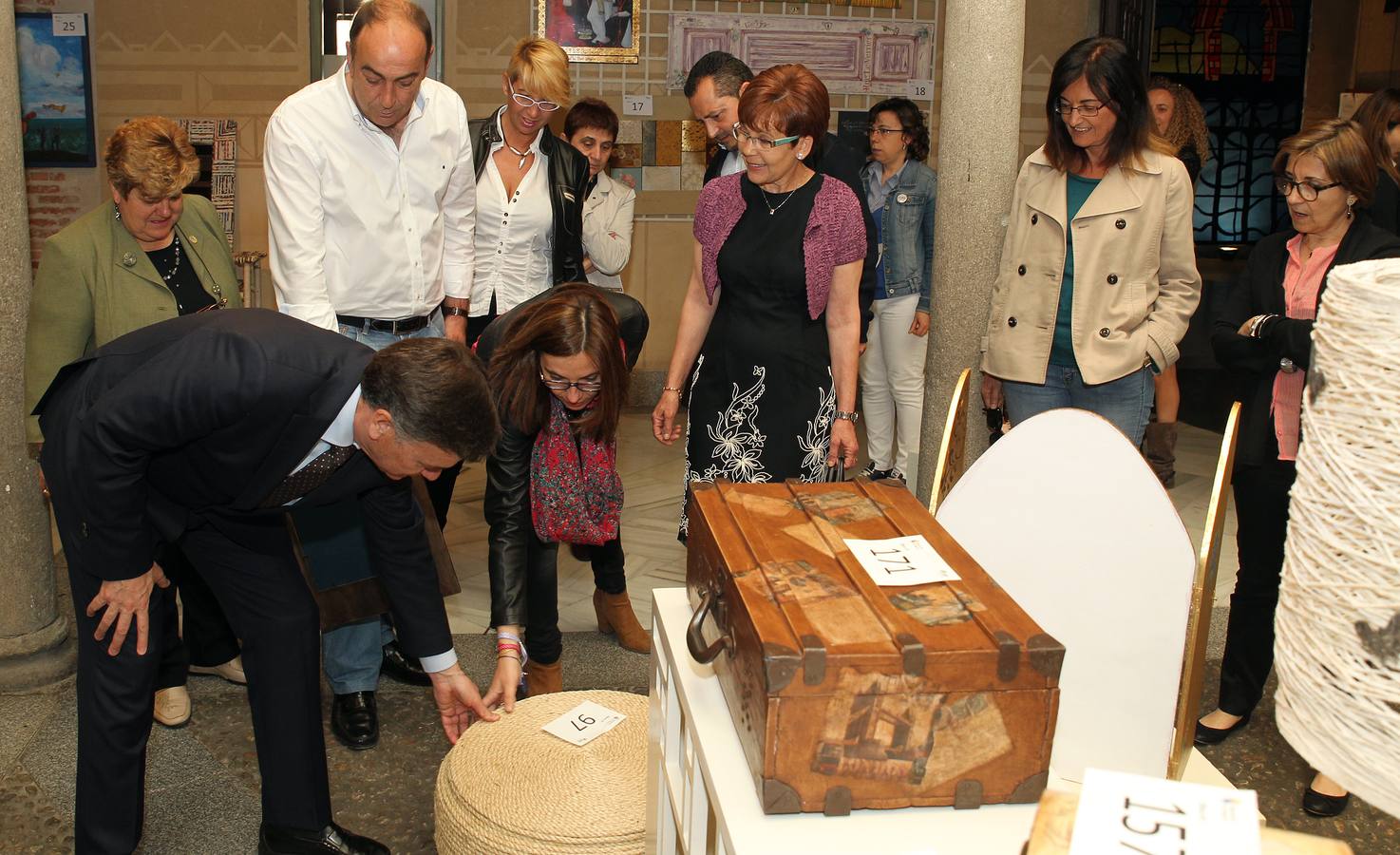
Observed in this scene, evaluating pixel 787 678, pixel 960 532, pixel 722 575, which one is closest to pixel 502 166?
pixel 960 532

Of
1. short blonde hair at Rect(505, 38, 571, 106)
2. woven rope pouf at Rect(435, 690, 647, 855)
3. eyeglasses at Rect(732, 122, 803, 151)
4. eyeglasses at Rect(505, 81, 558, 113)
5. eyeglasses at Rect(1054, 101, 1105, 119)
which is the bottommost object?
woven rope pouf at Rect(435, 690, 647, 855)

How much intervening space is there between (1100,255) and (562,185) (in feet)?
5.89

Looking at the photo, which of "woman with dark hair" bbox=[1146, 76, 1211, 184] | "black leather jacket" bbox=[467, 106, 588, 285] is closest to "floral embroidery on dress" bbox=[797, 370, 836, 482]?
"black leather jacket" bbox=[467, 106, 588, 285]

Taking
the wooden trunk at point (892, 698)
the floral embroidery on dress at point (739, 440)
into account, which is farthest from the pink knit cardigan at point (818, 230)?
the wooden trunk at point (892, 698)

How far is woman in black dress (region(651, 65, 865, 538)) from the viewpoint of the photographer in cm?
340

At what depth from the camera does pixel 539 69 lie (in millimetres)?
4043

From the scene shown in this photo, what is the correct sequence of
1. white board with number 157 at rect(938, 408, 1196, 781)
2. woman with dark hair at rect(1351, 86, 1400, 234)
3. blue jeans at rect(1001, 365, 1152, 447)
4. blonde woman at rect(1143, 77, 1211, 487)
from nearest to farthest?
white board with number 157 at rect(938, 408, 1196, 781) < blue jeans at rect(1001, 365, 1152, 447) < woman with dark hair at rect(1351, 86, 1400, 234) < blonde woman at rect(1143, 77, 1211, 487)

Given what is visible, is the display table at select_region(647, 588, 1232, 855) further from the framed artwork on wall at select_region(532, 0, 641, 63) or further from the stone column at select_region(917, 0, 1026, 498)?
the framed artwork on wall at select_region(532, 0, 641, 63)

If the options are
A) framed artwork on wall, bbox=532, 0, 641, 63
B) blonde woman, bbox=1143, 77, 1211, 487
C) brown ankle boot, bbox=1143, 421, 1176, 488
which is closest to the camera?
blonde woman, bbox=1143, 77, 1211, 487

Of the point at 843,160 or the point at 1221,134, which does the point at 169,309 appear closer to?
the point at 843,160

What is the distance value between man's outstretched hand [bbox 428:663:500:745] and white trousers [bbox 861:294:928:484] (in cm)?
308

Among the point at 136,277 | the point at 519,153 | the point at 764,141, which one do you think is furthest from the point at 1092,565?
the point at 519,153

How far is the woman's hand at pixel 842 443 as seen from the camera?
11.9ft

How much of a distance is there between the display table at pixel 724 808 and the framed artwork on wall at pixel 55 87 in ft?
21.2
